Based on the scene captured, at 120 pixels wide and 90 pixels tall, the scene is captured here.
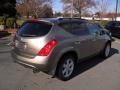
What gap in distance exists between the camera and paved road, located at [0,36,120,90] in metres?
5.46

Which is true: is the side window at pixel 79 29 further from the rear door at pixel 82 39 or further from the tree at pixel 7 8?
the tree at pixel 7 8

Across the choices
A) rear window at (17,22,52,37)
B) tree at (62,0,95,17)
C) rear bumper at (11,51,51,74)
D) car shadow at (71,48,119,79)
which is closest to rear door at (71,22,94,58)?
car shadow at (71,48,119,79)

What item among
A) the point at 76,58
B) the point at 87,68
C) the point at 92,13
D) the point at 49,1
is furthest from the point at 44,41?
the point at 92,13

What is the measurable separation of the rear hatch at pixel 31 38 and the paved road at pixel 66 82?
0.75 metres

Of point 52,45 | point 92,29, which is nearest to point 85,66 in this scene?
point 92,29

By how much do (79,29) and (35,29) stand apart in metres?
1.50

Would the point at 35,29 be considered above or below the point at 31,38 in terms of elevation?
above

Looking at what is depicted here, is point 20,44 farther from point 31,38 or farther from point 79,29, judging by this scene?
point 79,29

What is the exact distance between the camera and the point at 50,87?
5.43m

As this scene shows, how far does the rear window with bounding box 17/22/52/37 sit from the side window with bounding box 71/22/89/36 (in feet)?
2.97

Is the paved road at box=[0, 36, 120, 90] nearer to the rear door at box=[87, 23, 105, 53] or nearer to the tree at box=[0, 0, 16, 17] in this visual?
the rear door at box=[87, 23, 105, 53]

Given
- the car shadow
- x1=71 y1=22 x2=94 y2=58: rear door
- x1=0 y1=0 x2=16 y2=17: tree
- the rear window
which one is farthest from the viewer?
x1=0 y1=0 x2=16 y2=17: tree

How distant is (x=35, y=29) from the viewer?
575 centimetres

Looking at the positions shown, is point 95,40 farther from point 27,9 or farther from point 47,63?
point 27,9
